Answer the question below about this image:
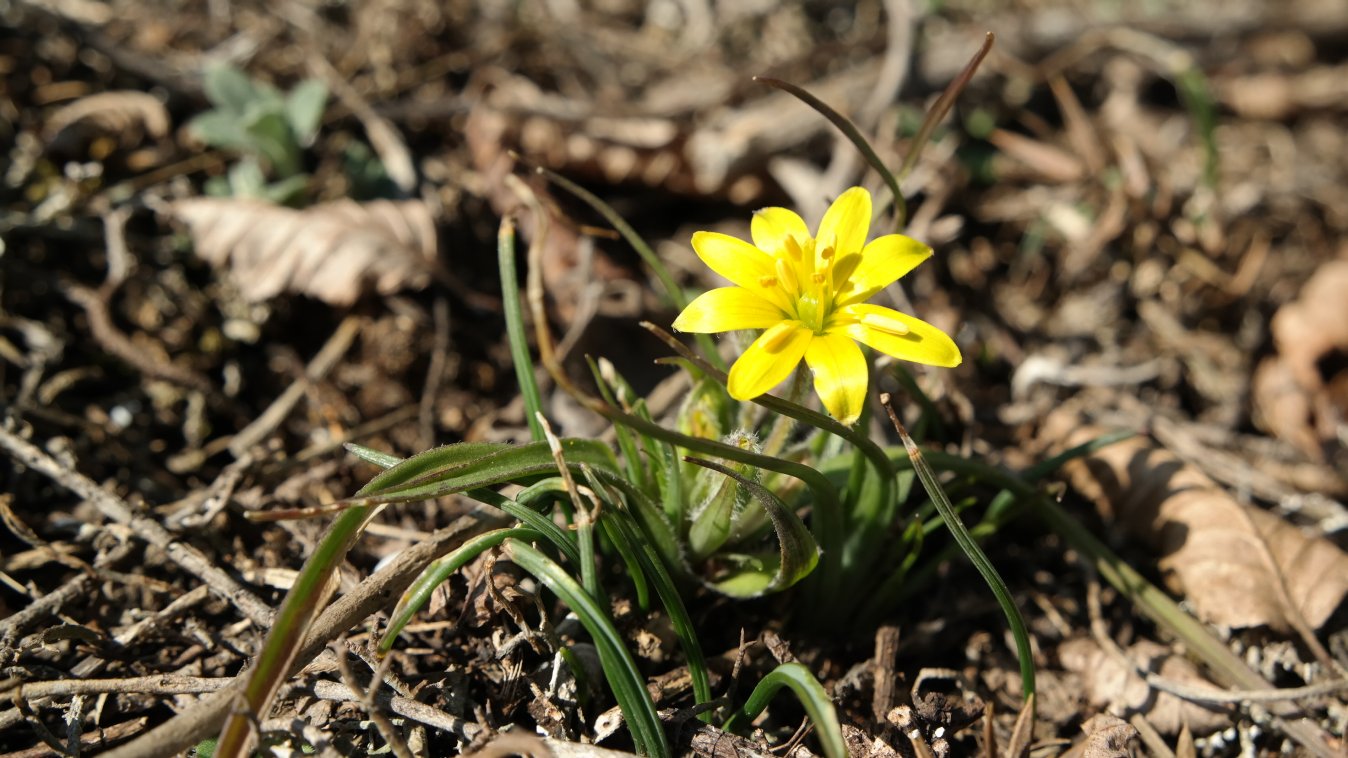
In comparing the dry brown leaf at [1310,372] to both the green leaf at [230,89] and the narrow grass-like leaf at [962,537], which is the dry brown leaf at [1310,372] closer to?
the narrow grass-like leaf at [962,537]

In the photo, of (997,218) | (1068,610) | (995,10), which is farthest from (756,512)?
(995,10)

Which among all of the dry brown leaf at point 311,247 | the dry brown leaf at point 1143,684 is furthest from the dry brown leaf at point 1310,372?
the dry brown leaf at point 311,247

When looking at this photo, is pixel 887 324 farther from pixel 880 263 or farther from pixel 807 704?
pixel 807 704

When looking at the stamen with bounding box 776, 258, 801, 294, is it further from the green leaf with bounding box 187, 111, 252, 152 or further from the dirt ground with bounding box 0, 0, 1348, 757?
the green leaf with bounding box 187, 111, 252, 152

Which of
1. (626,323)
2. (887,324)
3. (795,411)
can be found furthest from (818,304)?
(626,323)

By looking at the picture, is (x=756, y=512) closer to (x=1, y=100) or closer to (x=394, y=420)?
(x=394, y=420)

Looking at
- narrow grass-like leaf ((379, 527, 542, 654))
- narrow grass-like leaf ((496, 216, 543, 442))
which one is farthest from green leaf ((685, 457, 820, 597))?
narrow grass-like leaf ((496, 216, 543, 442))
